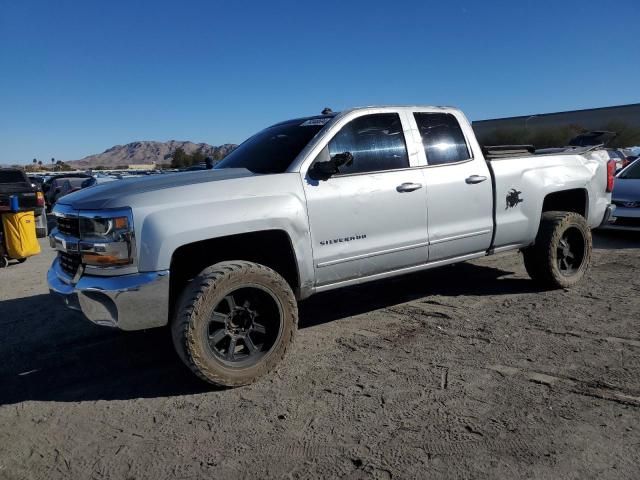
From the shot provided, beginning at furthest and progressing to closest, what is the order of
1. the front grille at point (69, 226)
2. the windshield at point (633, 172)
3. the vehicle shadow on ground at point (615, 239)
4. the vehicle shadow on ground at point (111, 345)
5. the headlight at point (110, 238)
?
the windshield at point (633, 172)
the vehicle shadow on ground at point (615, 239)
the vehicle shadow on ground at point (111, 345)
the front grille at point (69, 226)
the headlight at point (110, 238)

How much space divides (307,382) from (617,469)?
76.7 inches

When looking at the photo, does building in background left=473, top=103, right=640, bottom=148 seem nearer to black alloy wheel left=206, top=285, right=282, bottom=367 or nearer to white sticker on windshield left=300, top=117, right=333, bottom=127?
white sticker on windshield left=300, top=117, right=333, bottom=127

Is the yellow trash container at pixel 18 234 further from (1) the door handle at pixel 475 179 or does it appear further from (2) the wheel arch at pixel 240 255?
(1) the door handle at pixel 475 179

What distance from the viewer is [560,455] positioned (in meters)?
2.73

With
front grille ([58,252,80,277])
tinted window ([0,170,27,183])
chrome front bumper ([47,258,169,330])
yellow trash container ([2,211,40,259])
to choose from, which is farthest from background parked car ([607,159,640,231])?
tinted window ([0,170,27,183])

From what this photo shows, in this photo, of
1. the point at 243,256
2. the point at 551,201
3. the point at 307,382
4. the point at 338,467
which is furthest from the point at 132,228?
the point at 551,201

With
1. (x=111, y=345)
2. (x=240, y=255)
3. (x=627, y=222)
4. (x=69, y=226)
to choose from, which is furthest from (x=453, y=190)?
(x=627, y=222)

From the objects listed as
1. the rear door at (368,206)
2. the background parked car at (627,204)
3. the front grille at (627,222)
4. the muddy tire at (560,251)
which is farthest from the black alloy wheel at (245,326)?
the front grille at (627,222)

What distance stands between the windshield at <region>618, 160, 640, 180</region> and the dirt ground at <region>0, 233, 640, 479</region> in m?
5.46

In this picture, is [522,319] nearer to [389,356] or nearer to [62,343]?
[389,356]

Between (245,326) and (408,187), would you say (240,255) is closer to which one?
(245,326)

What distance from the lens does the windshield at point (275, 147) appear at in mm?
4410

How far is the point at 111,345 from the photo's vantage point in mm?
4719

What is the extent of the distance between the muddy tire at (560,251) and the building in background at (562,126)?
47.0 metres
